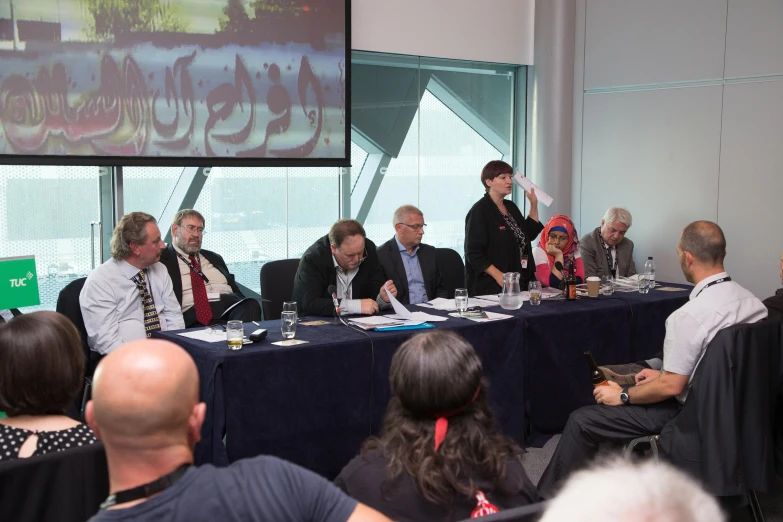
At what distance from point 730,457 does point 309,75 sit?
13.1ft

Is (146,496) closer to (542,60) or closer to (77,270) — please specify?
(77,270)

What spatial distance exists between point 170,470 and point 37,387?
0.89m

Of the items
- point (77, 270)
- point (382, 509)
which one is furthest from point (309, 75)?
point (382, 509)

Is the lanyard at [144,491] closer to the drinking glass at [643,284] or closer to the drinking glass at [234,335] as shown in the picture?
the drinking glass at [234,335]

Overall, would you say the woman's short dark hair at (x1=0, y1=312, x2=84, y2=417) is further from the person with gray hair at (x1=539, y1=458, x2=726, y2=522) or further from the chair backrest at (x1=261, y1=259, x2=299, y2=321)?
the chair backrest at (x1=261, y1=259, x2=299, y2=321)

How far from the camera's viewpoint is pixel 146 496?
130cm

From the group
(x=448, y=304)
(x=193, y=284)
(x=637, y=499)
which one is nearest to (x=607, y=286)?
(x=448, y=304)

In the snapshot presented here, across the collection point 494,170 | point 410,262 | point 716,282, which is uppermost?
point 494,170

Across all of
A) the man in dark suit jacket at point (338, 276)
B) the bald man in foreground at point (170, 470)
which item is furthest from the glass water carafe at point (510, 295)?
the bald man in foreground at point (170, 470)

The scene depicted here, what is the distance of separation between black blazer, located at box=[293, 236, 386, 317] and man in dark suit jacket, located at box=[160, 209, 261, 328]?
38 cm

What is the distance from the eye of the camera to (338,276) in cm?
448

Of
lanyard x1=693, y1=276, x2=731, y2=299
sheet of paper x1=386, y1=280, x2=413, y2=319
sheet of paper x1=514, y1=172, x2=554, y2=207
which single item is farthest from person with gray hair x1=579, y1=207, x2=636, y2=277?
lanyard x1=693, y1=276, x2=731, y2=299

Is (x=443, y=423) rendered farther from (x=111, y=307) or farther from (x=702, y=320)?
(x=111, y=307)

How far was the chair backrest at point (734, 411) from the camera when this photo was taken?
2818 mm
